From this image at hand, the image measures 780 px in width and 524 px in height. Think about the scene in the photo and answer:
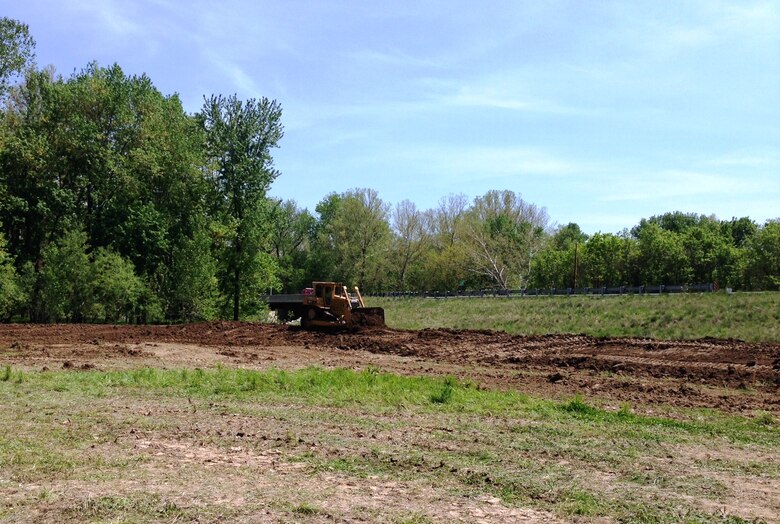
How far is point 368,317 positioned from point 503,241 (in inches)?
1992

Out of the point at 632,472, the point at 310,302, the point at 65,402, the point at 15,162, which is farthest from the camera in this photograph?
the point at 15,162

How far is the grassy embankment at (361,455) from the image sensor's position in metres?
6.18

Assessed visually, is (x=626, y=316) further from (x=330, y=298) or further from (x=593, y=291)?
(x=330, y=298)

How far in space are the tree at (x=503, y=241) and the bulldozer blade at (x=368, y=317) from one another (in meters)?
45.6

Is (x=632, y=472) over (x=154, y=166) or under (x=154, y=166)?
under

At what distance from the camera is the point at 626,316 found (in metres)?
36.8

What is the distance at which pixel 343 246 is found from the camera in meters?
83.4

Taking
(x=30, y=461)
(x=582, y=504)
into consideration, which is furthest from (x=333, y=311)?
(x=582, y=504)

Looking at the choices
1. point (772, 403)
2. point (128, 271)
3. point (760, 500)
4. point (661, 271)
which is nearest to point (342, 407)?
point (760, 500)

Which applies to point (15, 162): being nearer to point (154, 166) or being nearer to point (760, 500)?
point (154, 166)

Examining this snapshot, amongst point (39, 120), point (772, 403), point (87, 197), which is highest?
point (39, 120)

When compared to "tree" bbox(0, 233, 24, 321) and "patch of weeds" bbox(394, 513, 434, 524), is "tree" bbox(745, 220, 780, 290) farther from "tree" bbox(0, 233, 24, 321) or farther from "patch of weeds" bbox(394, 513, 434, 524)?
"patch of weeds" bbox(394, 513, 434, 524)

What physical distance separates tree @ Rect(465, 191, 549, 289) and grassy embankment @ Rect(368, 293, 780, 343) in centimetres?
2700

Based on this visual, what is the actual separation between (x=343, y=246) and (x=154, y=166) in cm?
4197
